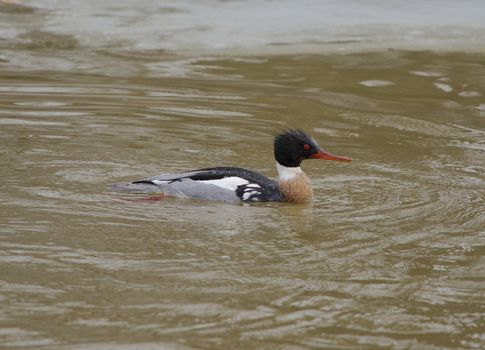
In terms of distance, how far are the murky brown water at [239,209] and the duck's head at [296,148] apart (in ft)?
1.27

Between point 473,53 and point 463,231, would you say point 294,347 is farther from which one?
point 473,53

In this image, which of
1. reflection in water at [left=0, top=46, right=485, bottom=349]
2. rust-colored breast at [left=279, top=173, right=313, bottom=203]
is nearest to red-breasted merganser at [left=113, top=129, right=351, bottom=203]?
rust-colored breast at [left=279, top=173, right=313, bottom=203]

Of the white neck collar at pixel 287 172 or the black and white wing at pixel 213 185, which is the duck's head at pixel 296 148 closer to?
the white neck collar at pixel 287 172

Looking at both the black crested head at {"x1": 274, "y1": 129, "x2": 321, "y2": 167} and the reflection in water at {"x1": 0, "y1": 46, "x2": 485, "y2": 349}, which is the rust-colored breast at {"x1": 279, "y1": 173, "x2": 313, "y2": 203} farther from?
the black crested head at {"x1": 274, "y1": 129, "x2": 321, "y2": 167}

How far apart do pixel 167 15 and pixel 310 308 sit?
10.5 metres

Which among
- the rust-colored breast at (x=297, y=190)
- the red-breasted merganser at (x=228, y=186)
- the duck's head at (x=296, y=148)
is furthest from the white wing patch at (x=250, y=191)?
the duck's head at (x=296, y=148)

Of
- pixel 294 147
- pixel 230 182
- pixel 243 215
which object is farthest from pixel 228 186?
pixel 294 147

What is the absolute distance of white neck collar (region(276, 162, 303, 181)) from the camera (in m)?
9.58

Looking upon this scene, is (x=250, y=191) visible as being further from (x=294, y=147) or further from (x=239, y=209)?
(x=294, y=147)

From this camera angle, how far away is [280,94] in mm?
13555

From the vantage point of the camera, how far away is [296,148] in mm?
9719

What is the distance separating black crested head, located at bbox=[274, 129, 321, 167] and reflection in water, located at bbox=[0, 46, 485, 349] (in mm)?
449

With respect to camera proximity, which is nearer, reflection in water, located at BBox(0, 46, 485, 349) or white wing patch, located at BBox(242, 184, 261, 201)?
reflection in water, located at BBox(0, 46, 485, 349)

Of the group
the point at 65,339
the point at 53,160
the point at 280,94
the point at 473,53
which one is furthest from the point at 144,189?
the point at 473,53
